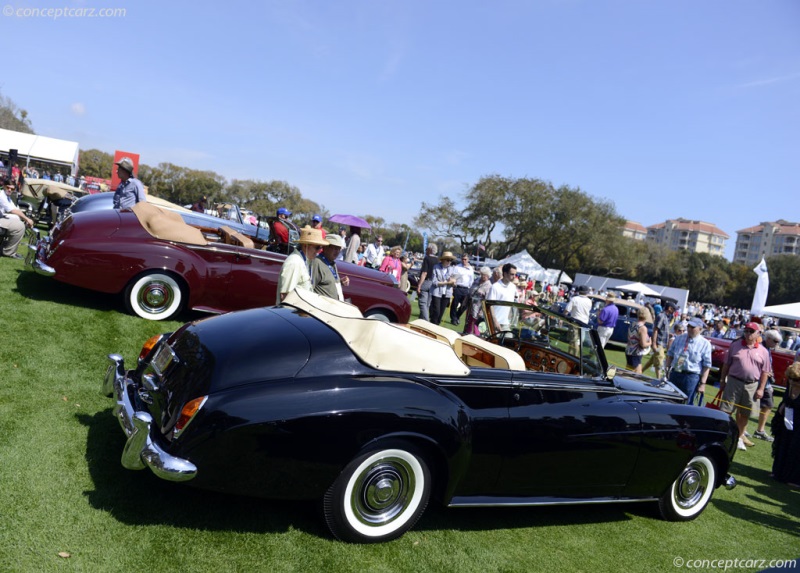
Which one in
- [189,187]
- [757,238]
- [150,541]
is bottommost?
[150,541]

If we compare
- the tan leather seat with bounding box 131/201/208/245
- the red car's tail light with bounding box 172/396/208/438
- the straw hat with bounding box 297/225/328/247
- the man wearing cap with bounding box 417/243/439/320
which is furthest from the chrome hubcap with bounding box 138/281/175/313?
the man wearing cap with bounding box 417/243/439/320

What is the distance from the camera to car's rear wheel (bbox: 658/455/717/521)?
456 cm

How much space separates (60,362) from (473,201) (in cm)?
4630

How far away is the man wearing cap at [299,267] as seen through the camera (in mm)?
5336

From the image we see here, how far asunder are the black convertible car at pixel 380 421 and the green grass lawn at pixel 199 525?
0.86 ft

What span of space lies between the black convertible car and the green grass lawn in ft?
0.86

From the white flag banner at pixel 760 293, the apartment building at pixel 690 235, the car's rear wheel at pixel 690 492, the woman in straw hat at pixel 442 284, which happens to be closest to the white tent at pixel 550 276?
the white flag banner at pixel 760 293

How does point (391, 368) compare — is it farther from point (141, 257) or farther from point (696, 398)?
point (696, 398)

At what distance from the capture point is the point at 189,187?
221 ft

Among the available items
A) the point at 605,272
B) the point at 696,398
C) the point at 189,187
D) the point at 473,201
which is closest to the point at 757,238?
the point at 605,272

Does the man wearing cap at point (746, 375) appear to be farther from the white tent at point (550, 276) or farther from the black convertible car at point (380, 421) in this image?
the white tent at point (550, 276)

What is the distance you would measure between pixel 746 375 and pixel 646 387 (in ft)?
13.1

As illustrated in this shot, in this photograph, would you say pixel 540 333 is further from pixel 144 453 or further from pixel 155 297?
pixel 155 297

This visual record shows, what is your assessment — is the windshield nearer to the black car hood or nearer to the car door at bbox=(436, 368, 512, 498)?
the black car hood
